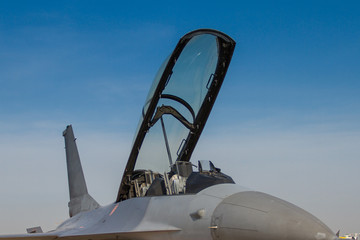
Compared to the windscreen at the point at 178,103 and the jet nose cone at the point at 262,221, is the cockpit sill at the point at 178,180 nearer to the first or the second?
the windscreen at the point at 178,103

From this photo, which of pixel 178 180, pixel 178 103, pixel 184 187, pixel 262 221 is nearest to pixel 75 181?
pixel 178 103

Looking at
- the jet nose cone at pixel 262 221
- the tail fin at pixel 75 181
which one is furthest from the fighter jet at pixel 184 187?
the tail fin at pixel 75 181

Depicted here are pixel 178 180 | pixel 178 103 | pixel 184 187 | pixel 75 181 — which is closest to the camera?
pixel 184 187

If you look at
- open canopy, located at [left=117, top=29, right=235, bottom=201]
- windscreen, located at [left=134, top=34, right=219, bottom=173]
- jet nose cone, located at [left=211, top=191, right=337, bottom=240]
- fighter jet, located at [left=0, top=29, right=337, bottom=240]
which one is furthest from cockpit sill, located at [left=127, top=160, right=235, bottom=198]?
jet nose cone, located at [left=211, top=191, right=337, bottom=240]

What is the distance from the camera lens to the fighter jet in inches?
245

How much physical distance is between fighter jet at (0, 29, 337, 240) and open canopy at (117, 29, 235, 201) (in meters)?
0.02

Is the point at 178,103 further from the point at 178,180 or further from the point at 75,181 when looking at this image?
the point at 75,181

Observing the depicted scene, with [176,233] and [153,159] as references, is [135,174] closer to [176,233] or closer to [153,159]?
[153,159]

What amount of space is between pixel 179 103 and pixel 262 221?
4298mm

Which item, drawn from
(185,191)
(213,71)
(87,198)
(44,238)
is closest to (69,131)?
(87,198)

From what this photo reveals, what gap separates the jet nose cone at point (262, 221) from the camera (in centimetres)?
577

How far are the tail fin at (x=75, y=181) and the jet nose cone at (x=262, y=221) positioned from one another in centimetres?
701

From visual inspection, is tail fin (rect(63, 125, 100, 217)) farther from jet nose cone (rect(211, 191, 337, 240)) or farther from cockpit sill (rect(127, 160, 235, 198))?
jet nose cone (rect(211, 191, 337, 240))

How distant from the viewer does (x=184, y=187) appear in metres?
7.95
